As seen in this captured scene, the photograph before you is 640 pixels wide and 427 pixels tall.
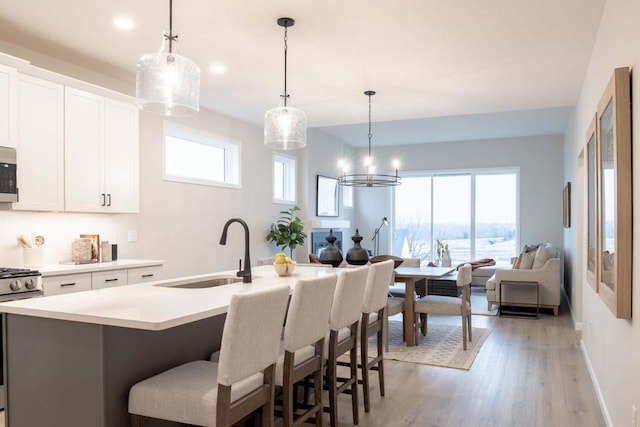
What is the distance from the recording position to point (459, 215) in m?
10.1

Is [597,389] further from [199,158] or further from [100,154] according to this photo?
[199,158]

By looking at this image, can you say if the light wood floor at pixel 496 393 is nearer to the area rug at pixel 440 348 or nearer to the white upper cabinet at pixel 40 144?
the area rug at pixel 440 348

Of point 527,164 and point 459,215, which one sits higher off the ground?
point 527,164

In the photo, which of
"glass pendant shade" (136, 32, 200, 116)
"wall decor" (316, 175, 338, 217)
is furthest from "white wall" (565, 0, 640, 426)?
"wall decor" (316, 175, 338, 217)

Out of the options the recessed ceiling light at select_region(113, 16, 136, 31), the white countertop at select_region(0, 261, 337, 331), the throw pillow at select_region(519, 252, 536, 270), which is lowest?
the throw pillow at select_region(519, 252, 536, 270)

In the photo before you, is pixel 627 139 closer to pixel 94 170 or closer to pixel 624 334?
pixel 624 334

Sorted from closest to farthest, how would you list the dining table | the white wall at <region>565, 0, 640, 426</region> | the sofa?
the white wall at <region>565, 0, 640, 426</region> → the dining table → the sofa

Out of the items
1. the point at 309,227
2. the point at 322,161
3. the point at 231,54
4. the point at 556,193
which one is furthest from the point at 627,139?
the point at 556,193

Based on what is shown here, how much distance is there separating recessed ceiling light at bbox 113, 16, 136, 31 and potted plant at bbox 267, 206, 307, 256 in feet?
13.1

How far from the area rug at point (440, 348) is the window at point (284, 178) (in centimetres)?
285

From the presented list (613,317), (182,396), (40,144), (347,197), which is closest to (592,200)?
(613,317)

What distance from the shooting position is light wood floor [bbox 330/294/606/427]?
3180 mm

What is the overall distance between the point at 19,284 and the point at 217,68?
237 cm

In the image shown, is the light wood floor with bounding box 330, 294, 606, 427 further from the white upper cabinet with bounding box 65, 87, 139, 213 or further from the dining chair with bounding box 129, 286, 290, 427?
the white upper cabinet with bounding box 65, 87, 139, 213
